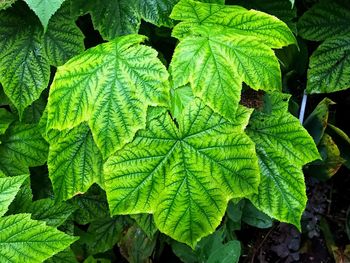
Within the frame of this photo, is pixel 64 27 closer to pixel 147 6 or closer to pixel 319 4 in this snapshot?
pixel 147 6

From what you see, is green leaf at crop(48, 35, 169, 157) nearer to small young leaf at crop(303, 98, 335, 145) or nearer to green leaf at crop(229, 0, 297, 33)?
green leaf at crop(229, 0, 297, 33)

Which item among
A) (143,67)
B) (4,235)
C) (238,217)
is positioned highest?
(143,67)

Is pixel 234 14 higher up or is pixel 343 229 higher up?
pixel 234 14

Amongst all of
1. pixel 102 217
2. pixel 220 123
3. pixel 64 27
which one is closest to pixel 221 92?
pixel 220 123

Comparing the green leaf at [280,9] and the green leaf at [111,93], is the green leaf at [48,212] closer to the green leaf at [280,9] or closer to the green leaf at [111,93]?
the green leaf at [111,93]

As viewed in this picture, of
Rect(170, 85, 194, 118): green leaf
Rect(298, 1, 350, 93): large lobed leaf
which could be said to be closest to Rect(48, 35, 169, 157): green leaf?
Rect(170, 85, 194, 118): green leaf

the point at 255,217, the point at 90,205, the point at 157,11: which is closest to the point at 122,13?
the point at 157,11

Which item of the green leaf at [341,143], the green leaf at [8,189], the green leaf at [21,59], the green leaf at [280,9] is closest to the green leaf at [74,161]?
the green leaf at [8,189]
